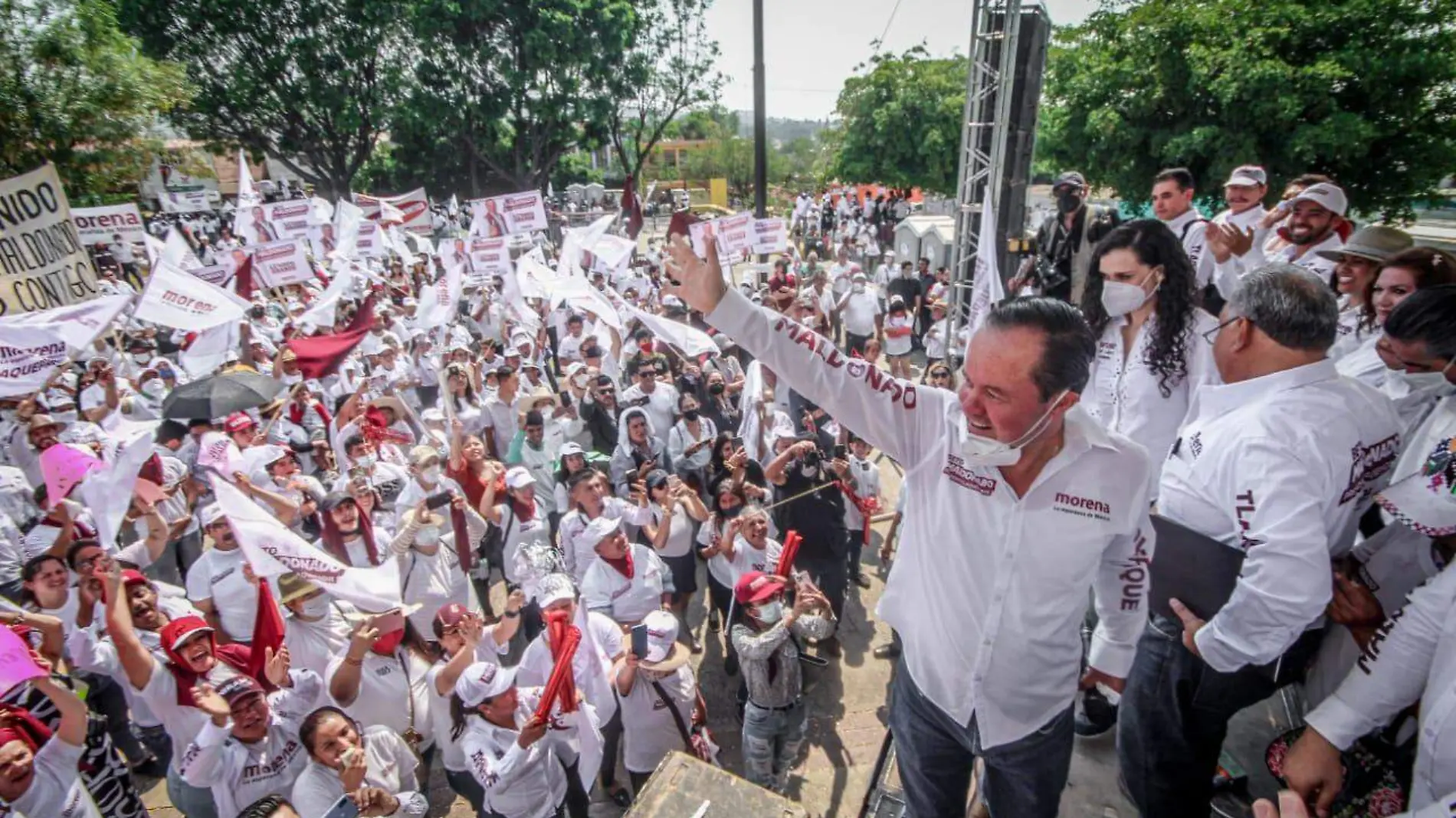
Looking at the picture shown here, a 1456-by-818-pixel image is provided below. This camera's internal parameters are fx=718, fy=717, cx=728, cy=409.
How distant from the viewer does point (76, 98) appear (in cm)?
1543

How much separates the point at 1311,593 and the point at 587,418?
6.43m

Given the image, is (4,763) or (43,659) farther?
(43,659)

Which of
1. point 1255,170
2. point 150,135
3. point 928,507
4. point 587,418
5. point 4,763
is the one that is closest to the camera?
point 928,507

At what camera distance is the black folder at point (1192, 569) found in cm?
226

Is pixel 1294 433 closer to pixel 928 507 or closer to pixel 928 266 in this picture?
pixel 928 507

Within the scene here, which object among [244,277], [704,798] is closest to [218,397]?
[244,277]

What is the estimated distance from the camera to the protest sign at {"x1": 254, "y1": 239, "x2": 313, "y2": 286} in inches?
421

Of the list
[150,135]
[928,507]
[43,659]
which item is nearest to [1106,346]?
[928,507]

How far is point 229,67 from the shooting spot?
26.0m

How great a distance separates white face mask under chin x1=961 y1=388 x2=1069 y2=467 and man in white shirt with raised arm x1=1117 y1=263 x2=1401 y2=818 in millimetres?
812

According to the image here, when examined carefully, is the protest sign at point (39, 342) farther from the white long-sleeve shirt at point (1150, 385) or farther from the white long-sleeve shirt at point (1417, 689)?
the white long-sleeve shirt at point (1417, 689)

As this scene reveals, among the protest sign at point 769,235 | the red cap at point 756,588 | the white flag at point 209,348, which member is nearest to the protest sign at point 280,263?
the white flag at point 209,348

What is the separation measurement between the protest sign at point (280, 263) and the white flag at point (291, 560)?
8.51 m

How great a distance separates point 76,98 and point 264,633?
1827 cm
